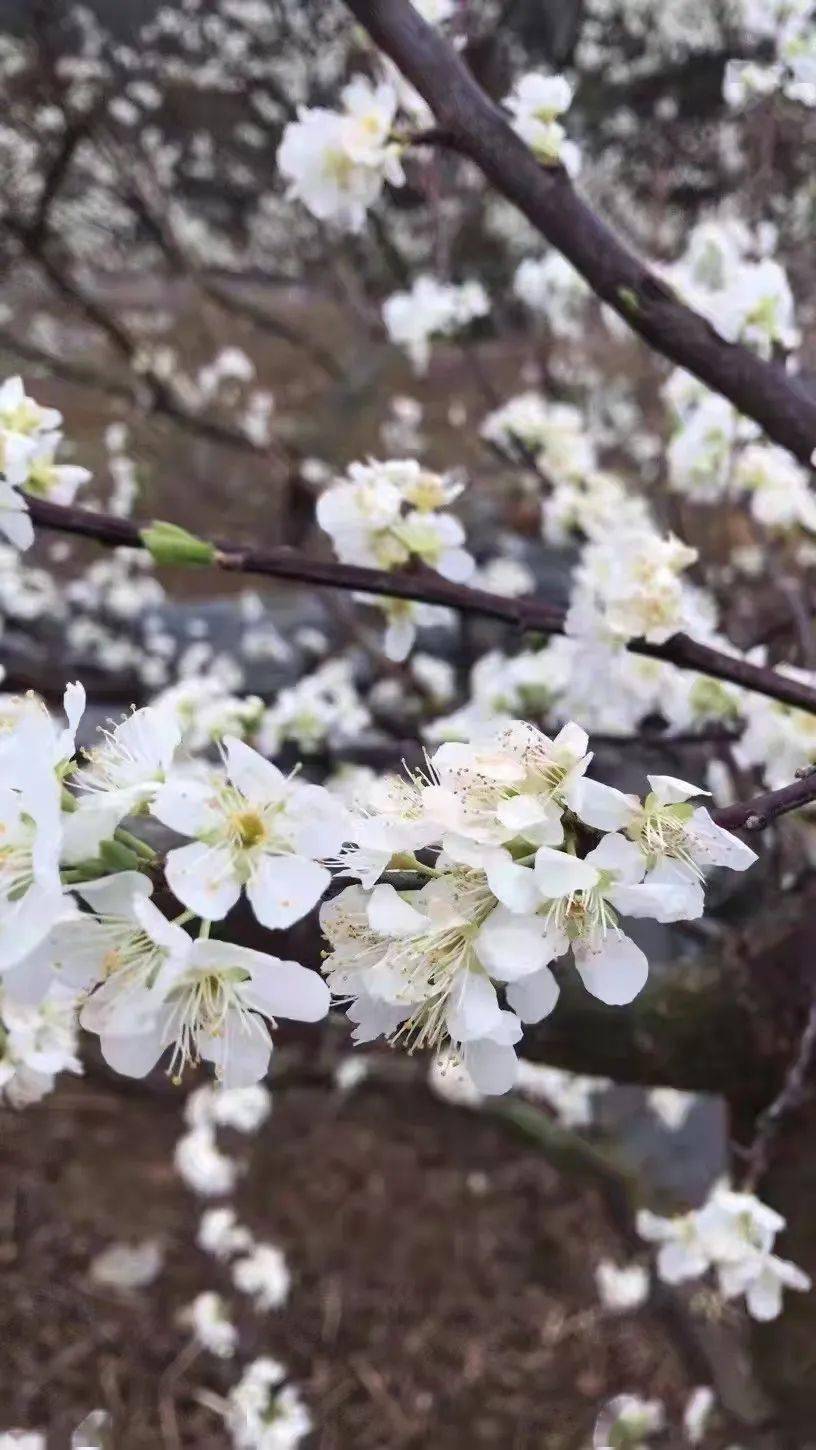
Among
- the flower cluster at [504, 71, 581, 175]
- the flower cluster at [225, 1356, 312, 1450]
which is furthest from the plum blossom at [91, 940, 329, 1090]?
the flower cluster at [225, 1356, 312, 1450]

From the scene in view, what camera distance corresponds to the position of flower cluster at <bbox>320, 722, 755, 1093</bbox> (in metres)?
0.41

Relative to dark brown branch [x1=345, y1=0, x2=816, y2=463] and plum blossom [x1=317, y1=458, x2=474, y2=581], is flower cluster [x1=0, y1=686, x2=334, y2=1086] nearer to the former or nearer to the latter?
plum blossom [x1=317, y1=458, x2=474, y2=581]

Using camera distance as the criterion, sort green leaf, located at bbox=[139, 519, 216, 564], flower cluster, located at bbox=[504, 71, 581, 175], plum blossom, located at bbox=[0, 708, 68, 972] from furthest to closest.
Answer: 1. flower cluster, located at bbox=[504, 71, 581, 175]
2. green leaf, located at bbox=[139, 519, 216, 564]
3. plum blossom, located at bbox=[0, 708, 68, 972]

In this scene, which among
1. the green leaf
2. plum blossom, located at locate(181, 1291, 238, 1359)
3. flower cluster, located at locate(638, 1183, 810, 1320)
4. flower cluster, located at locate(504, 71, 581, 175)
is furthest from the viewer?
plum blossom, located at locate(181, 1291, 238, 1359)

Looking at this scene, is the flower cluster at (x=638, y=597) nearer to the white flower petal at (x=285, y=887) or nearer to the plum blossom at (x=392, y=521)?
the plum blossom at (x=392, y=521)

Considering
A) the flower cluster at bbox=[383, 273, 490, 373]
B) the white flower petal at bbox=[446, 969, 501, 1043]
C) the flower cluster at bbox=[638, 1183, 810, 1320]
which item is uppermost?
the flower cluster at bbox=[383, 273, 490, 373]

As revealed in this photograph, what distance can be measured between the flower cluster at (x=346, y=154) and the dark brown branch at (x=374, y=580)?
0.38 m

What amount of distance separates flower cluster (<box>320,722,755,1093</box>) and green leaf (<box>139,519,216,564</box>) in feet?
1.04

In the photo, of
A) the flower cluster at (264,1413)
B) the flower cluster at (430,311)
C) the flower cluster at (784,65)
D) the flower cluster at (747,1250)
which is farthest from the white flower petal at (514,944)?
the flower cluster at (264,1413)

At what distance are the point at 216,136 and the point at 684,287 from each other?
3798mm

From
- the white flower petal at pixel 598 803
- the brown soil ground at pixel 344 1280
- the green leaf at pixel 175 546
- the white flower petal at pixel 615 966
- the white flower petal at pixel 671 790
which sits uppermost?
the green leaf at pixel 175 546

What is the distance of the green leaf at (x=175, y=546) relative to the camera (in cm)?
71

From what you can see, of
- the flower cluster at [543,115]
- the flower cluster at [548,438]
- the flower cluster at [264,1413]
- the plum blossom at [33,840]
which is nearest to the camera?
the plum blossom at [33,840]

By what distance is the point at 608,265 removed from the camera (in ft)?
2.70
